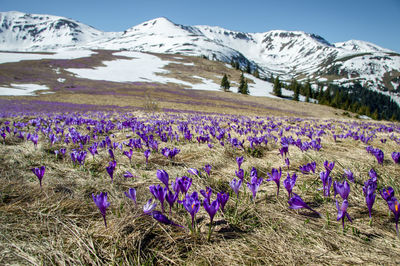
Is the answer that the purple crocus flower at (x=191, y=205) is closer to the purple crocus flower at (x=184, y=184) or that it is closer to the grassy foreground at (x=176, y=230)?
the grassy foreground at (x=176, y=230)

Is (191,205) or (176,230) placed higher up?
(191,205)

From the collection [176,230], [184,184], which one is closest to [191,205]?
[176,230]

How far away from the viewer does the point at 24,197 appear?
5.87 feet

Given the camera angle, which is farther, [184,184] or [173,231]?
[184,184]

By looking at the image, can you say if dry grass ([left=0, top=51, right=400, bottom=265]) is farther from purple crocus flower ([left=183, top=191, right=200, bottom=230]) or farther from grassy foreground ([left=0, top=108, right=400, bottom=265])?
purple crocus flower ([left=183, top=191, right=200, bottom=230])

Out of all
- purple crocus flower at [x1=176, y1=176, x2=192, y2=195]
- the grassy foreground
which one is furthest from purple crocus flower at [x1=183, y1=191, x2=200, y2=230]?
purple crocus flower at [x1=176, y1=176, x2=192, y2=195]

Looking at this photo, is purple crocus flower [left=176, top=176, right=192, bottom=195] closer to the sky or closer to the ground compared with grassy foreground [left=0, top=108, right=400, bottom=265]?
closer to the sky

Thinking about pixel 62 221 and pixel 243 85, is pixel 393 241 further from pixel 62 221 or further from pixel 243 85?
pixel 243 85

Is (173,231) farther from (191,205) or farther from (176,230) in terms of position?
(191,205)

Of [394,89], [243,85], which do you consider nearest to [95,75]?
[243,85]

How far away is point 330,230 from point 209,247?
899mm

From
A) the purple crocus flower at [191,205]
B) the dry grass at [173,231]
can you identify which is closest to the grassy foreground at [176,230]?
the dry grass at [173,231]

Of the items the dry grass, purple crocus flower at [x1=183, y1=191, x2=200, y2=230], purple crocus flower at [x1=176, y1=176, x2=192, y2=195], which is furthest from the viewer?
purple crocus flower at [x1=176, y1=176, x2=192, y2=195]

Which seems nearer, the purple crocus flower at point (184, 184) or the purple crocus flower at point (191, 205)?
the purple crocus flower at point (191, 205)
